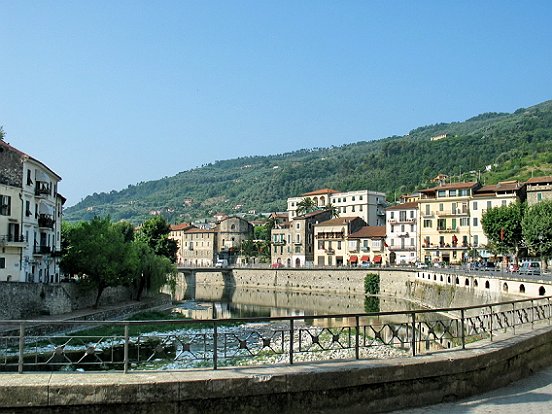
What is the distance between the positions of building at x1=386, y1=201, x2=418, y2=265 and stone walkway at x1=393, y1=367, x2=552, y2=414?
97.1m

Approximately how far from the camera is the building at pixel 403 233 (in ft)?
356

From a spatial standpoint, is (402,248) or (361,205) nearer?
(402,248)

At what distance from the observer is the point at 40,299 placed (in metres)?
49.4

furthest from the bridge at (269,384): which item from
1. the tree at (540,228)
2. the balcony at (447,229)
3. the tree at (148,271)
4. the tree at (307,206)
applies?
the tree at (307,206)

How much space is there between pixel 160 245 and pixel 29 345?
73337mm

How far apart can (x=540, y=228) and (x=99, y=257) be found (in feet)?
157

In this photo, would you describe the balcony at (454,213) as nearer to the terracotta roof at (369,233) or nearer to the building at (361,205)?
the terracotta roof at (369,233)

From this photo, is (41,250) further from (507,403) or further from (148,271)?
(507,403)

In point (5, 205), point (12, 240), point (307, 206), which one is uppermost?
point (307, 206)

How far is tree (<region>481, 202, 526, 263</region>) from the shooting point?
79375mm

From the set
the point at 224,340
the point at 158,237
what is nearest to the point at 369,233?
the point at 158,237

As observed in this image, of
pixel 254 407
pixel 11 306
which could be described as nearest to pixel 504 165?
pixel 11 306

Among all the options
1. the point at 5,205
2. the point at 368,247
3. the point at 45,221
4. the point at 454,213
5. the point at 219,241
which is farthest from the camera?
the point at 219,241

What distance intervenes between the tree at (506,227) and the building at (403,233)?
26289 millimetres
